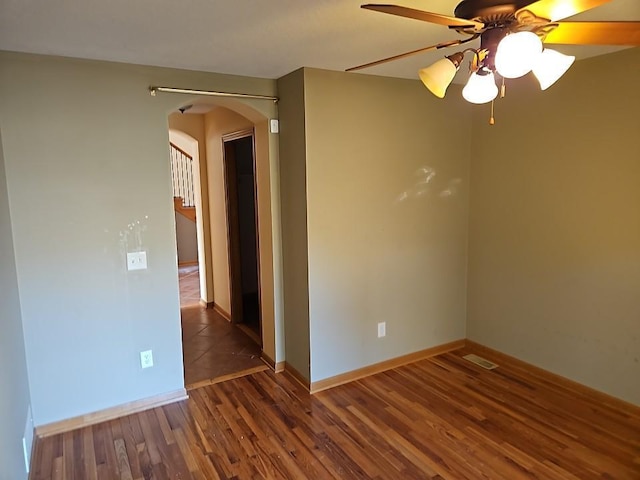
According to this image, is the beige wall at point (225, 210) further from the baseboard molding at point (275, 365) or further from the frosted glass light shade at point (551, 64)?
the frosted glass light shade at point (551, 64)

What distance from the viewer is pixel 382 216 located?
342 centimetres

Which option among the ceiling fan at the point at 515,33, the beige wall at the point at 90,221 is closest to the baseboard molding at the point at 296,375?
the beige wall at the point at 90,221

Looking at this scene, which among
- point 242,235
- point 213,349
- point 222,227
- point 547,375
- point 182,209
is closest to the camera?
point 547,375

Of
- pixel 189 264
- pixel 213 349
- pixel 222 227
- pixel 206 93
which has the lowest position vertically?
pixel 213 349

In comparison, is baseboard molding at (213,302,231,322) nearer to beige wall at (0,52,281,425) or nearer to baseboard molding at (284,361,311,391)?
baseboard molding at (284,361,311,391)

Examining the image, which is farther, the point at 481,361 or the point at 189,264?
the point at 189,264

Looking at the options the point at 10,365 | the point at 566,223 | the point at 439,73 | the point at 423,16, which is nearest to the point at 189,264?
the point at 10,365

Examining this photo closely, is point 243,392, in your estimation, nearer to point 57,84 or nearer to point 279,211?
point 279,211

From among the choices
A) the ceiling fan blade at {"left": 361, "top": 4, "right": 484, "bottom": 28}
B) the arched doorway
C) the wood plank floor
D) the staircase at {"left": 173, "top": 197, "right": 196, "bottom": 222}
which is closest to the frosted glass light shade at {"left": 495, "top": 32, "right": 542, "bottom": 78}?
the ceiling fan blade at {"left": 361, "top": 4, "right": 484, "bottom": 28}

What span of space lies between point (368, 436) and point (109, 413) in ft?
5.64

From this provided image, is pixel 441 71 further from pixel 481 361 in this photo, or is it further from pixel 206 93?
pixel 481 361

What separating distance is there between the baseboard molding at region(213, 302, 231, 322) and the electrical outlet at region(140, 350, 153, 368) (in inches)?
70.0

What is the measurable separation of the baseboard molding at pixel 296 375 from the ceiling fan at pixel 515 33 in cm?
234

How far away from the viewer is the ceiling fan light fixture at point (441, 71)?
5.47 feet
